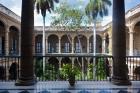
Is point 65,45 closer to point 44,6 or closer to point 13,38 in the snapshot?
point 13,38

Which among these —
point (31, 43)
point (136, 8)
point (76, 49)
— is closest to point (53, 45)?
point (76, 49)

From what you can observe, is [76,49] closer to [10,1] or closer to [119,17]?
[10,1]

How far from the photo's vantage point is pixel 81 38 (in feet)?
116

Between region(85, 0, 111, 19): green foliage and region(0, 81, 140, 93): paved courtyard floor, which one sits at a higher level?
region(85, 0, 111, 19): green foliage

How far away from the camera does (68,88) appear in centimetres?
685

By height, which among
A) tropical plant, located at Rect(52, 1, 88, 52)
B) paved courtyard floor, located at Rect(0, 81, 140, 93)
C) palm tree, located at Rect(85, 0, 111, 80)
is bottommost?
paved courtyard floor, located at Rect(0, 81, 140, 93)

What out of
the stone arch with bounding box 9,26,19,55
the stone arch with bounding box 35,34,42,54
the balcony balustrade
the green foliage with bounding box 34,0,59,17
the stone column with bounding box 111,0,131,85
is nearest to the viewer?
the stone column with bounding box 111,0,131,85

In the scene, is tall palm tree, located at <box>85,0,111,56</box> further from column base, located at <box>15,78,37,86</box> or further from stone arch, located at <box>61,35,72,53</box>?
column base, located at <box>15,78,37,86</box>

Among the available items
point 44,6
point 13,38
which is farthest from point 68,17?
point 13,38

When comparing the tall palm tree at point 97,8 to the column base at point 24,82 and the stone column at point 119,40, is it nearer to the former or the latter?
the stone column at point 119,40

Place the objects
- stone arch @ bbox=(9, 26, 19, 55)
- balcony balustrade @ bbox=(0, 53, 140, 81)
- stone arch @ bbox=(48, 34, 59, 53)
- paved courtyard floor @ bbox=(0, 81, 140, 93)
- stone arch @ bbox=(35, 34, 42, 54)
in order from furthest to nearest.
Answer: stone arch @ bbox=(48, 34, 59, 53)
stone arch @ bbox=(35, 34, 42, 54)
stone arch @ bbox=(9, 26, 19, 55)
balcony balustrade @ bbox=(0, 53, 140, 81)
paved courtyard floor @ bbox=(0, 81, 140, 93)

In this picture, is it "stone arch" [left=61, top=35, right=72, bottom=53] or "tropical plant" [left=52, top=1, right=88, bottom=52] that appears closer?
"tropical plant" [left=52, top=1, right=88, bottom=52]

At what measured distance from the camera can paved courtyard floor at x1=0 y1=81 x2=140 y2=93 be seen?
6496 mm

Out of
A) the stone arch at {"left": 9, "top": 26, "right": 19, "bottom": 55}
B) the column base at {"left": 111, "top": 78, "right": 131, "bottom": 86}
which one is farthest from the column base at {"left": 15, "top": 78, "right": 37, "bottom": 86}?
the stone arch at {"left": 9, "top": 26, "right": 19, "bottom": 55}
